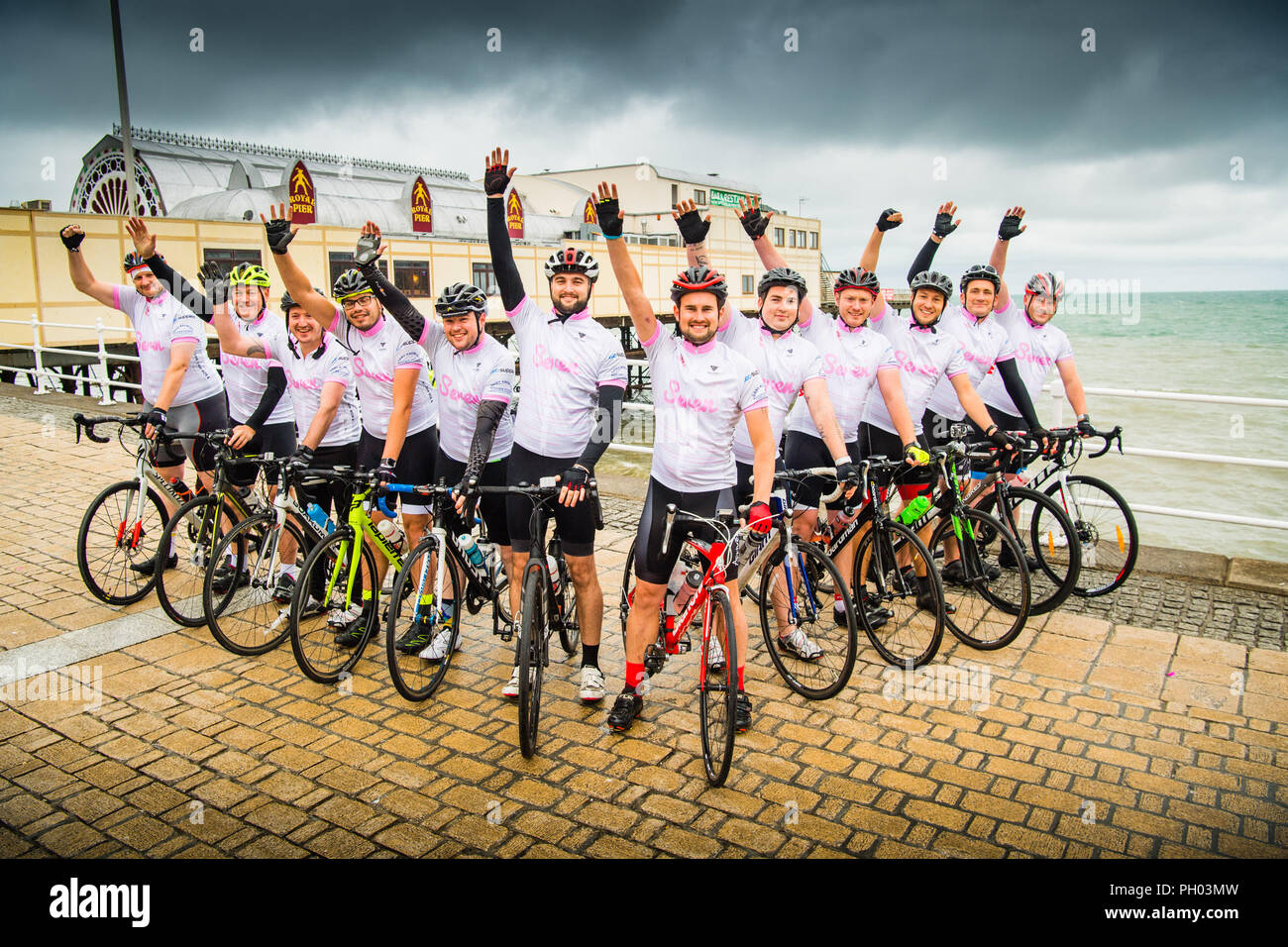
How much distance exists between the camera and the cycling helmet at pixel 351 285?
5.08 meters

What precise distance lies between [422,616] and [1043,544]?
484 cm

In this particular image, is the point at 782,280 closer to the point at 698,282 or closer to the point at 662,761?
the point at 698,282

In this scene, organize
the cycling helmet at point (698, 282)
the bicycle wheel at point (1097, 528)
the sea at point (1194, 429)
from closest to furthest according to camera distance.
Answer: the cycling helmet at point (698, 282) < the bicycle wheel at point (1097, 528) < the sea at point (1194, 429)

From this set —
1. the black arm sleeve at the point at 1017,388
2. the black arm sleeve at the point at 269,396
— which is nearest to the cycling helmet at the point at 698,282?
the black arm sleeve at the point at 1017,388

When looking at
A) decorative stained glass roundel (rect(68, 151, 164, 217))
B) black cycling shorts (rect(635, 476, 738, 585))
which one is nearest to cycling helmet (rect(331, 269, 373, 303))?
black cycling shorts (rect(635, 476, 738, 585))

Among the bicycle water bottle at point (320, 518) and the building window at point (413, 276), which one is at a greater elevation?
the building window at point (413, 276)

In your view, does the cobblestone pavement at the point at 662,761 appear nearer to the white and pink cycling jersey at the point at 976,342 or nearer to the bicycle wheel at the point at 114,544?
the bicycle wheel at the point at 114,544

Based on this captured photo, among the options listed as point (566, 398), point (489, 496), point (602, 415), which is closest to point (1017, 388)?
point (602, 415)

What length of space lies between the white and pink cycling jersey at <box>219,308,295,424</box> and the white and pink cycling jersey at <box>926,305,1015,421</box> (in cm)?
504

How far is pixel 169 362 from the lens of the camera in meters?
6.70

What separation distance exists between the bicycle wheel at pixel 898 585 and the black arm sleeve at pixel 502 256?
2.58 metres
